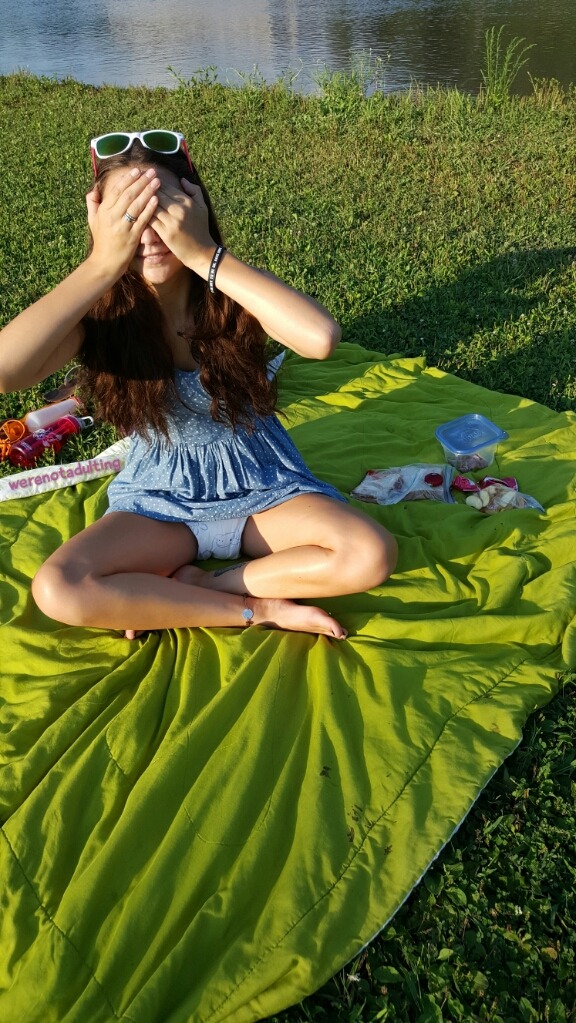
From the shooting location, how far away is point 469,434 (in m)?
3.69

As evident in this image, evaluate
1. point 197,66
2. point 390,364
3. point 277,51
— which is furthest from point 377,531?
point 277,51

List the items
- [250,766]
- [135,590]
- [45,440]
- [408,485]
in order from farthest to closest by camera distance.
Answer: [45,440]
[408,485]
[135,590]
[250,766]

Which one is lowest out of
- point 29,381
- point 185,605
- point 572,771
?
point 572,771

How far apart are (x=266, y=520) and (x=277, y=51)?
13.0 meters

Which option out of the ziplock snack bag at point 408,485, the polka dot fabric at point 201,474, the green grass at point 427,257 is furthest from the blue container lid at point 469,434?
the polka dot fabric at point 201,474

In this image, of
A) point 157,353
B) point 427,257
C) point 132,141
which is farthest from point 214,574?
point 427,257

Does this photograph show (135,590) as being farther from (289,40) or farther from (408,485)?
(289,40)

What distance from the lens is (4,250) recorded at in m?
6.01

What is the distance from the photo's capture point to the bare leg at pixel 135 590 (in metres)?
2.56

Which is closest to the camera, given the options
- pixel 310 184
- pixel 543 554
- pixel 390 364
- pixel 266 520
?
pixel 266 520

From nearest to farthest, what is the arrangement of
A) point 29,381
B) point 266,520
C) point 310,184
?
point 29,381, point 266,520, point 310,184

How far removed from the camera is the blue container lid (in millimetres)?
3609

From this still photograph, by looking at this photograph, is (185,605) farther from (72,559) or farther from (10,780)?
(10,780)

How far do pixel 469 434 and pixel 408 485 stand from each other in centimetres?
42
